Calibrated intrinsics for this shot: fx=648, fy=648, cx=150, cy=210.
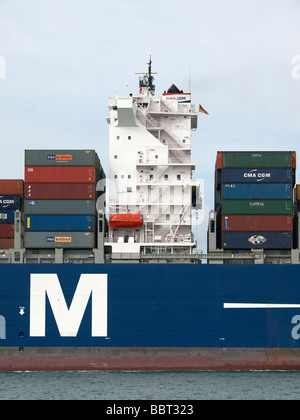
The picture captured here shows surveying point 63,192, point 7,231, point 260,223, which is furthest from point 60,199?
point 260,223

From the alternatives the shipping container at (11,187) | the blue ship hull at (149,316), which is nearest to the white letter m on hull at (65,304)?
the blue ship hull at (149,316)

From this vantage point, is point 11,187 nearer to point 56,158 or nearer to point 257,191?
point 56,158

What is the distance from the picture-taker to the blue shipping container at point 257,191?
35625mm

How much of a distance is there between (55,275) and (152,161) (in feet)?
30.3

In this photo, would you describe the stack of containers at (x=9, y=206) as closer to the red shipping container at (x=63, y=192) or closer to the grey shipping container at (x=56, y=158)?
the red shipping container at (x=63, y=192)

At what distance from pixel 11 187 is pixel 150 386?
49.1ft

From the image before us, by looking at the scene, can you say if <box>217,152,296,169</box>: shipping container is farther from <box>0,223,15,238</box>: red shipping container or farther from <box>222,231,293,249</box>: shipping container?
<box>0,223,15,238</box>: red shipping container

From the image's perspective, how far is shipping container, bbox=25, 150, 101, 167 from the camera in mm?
35978

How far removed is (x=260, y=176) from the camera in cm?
3588

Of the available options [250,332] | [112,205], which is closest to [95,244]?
[112,205]

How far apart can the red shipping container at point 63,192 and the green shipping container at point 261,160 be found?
7.75 m

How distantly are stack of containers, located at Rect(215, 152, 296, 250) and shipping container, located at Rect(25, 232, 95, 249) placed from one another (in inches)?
291

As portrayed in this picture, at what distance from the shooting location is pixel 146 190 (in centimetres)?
3828
